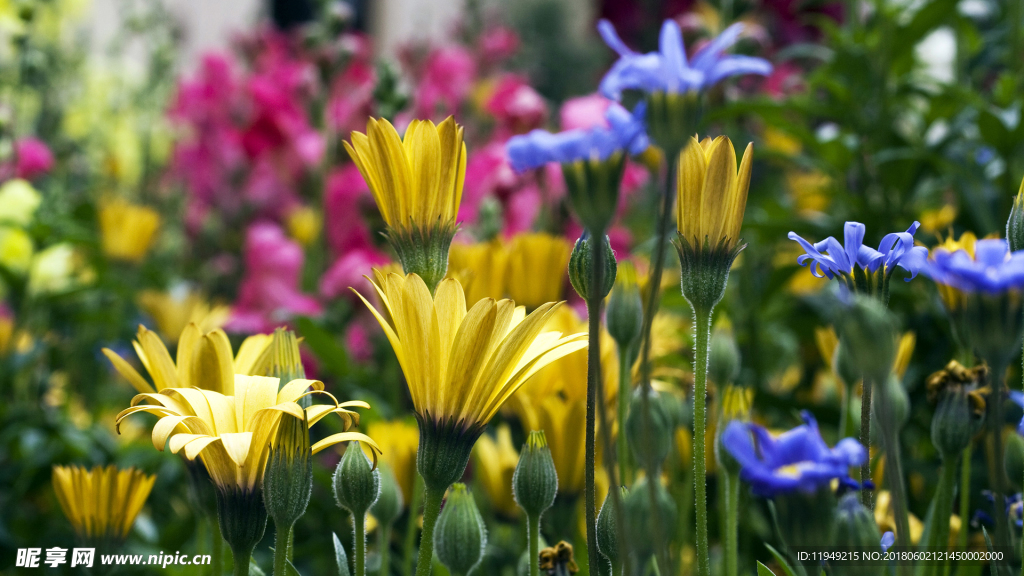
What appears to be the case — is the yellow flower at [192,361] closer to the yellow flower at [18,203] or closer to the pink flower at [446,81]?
the yellow flower at [18,203]

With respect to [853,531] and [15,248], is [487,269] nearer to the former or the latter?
[853,531]

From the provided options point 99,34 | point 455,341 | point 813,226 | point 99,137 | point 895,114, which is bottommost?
point 455,341

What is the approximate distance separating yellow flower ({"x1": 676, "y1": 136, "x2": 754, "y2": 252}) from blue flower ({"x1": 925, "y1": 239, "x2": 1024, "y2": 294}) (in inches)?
3.0

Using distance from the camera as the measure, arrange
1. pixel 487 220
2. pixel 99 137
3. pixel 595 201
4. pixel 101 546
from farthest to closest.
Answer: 1. pixel 99 137
2. pixel 487 220
3. pixel 101 546
4. pixel 595 201

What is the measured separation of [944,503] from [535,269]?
0.86ft

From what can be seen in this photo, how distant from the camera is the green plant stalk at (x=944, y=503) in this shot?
13.3 inches

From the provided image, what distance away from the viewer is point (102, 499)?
395mm

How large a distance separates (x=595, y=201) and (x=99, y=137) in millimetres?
1597

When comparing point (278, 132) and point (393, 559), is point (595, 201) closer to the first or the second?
point (393, 559)

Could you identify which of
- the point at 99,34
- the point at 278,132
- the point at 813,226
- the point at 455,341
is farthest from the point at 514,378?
the point at 99,34

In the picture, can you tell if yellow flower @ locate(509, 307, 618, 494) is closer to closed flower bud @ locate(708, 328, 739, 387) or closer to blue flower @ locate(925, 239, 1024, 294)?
closed flower bud @ locate(708, 328, 739, 387)

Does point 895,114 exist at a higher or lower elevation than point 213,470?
higher

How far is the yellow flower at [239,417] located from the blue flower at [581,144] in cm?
10

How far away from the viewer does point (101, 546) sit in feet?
1.35
